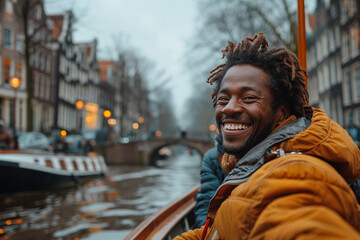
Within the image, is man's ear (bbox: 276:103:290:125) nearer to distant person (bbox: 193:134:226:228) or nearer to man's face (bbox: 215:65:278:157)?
man's face (bbox: 215:65:278:157)

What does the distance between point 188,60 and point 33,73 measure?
549 inches

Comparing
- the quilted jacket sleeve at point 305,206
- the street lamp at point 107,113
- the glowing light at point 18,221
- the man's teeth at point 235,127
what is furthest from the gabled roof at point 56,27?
the quilted jacket sleeve at point 305,206

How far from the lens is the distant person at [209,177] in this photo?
2.88 meters

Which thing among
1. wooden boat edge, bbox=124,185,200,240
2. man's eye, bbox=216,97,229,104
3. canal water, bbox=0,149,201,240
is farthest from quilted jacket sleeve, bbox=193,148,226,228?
man's eye, bbox=216,97,229,104

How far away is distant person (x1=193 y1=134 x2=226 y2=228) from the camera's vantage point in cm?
288

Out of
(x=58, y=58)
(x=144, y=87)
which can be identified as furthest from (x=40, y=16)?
(x=144, y=87)

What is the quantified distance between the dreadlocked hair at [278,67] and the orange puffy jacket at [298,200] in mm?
291

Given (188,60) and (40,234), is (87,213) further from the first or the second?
(188,60)

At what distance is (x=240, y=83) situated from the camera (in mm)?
1329

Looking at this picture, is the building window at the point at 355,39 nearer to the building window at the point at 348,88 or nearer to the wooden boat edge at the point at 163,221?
the building window at the point at 348,88

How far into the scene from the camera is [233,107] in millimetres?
1327

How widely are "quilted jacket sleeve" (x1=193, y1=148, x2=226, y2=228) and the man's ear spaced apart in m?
1.60

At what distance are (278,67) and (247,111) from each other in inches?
8.5

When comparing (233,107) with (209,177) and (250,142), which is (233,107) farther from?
(209,177)
